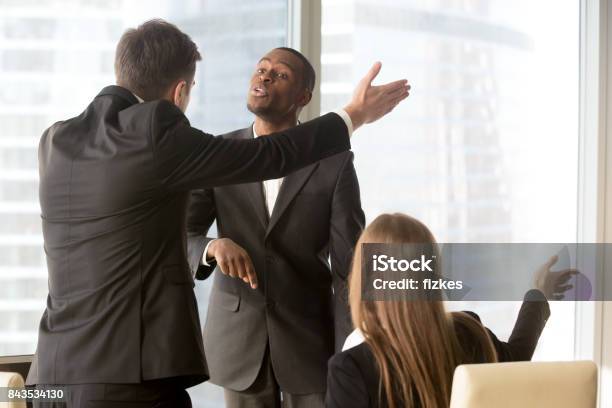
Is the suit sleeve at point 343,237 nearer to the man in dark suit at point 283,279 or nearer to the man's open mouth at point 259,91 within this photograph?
the man in dark suit at point 283,279

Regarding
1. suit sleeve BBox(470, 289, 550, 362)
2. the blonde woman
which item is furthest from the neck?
suit sleeve BBox(470, 289, 550, 362)

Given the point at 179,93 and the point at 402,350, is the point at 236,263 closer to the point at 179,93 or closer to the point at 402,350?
the point at 179,93

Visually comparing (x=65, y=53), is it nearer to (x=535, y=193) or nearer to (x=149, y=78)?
(x=149, y=78)

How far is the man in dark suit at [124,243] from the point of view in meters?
1.96

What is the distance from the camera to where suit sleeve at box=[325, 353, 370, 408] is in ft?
5.76

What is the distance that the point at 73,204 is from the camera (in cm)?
198

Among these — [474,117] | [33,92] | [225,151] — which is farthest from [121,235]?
[474,117]

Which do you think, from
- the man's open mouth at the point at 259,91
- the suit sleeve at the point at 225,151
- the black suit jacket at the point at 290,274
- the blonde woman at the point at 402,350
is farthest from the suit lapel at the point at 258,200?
the blonde woman at the point at 402,350

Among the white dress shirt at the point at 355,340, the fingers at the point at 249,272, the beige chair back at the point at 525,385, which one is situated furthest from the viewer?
the fingers at the point at 249,272

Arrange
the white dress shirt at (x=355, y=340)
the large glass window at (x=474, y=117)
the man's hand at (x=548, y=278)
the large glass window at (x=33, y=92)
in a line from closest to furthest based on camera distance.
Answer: the white dress shirt at (x=355, y=340)
the man's hand at (x=548, y=278)
the large glass window at (x=33, y=92)
the large glass window at (x=474, y=117)

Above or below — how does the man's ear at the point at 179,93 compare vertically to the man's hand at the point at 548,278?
above

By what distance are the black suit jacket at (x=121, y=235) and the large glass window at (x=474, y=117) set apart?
1905 millimetres

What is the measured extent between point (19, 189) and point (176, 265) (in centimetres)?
135

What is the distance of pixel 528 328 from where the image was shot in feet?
6.89
